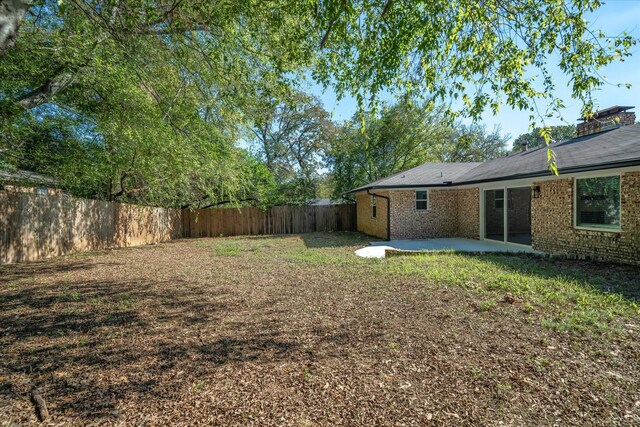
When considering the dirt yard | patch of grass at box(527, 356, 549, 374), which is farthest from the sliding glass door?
patch of grass at box(527, 356, 549, 374)

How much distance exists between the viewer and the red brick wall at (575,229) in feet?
23.7

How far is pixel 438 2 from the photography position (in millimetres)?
4281

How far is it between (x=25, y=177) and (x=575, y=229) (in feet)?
49.1

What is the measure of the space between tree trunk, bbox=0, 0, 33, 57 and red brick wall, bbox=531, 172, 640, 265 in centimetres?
1062

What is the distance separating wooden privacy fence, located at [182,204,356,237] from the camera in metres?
18.3

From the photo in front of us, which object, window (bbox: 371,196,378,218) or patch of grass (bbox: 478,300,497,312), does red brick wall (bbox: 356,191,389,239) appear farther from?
patch of grass (bbox: 478,300,497,312)

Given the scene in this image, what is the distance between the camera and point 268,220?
19.4m

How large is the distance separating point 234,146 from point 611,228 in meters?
10.6

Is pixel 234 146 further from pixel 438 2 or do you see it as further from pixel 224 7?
pixel 438 2

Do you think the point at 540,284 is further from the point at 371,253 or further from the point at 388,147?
the point at 388,147

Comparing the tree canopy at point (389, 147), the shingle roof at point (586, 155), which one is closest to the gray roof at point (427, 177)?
the shingle roof at point (586, 155)

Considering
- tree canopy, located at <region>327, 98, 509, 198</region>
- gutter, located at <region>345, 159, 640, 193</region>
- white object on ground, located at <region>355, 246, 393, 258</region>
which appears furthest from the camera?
tree canopy, located at <region>327, 98, 509, 198</region>

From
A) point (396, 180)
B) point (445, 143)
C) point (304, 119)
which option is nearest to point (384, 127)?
point (445, 143)

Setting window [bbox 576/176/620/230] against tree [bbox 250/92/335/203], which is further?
tree [bbox 250/92/335/203]
